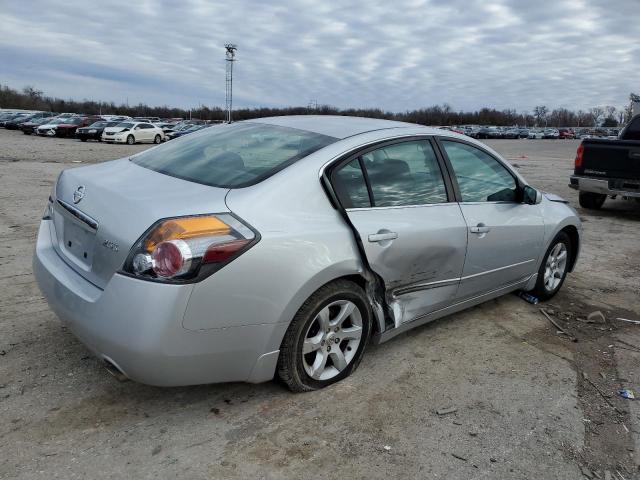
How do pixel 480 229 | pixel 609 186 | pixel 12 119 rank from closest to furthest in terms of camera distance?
pixel 480 229, pixel 609 186, pixel 12 119

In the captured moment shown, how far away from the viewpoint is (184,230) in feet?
8.17

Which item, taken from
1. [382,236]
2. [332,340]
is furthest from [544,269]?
[332,340]

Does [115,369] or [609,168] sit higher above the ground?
[609,168]

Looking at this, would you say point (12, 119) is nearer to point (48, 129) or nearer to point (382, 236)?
point (48, 129)

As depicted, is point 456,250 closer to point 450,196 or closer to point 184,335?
point 450,196

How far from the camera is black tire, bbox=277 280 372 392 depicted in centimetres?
285

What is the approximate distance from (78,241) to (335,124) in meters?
1.80

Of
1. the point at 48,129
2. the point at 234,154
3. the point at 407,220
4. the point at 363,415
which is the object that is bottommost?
the point at 363,415

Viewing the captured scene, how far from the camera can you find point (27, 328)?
3775 mm

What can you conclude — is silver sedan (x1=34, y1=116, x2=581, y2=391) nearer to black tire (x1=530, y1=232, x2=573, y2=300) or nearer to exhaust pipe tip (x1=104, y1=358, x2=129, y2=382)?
exhaust pipe tip (x1=104, y1=358, x2=129, y2=382)

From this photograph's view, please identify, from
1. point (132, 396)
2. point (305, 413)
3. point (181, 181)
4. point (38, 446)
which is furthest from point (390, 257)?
point (38, 446)

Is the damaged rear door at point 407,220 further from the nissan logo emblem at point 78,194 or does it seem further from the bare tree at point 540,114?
the bare tree at point 540,114

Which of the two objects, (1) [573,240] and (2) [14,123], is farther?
(2) [14,123]

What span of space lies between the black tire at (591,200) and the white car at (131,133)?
30.1 meters
